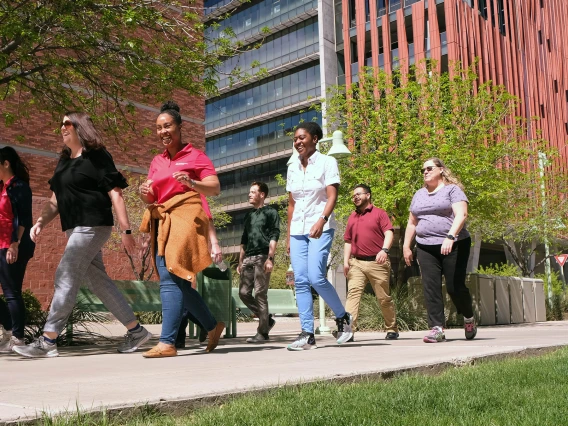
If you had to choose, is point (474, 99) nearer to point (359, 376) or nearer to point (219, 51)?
point (219, 51)

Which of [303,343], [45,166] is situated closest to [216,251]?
[303,343]

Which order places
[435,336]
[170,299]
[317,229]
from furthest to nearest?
[435,336], [317,229], [170,299]

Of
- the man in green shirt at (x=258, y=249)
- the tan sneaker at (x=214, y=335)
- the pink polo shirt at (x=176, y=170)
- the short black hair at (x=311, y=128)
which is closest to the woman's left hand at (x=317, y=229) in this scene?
the short black hair at (x=311, y=128)

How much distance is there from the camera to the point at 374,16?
45688mm

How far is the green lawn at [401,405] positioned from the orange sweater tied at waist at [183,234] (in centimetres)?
212

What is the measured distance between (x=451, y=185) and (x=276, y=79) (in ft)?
153

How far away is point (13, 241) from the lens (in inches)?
272

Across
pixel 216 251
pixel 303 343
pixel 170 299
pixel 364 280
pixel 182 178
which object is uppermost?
pixel 182 178

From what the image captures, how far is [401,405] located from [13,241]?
4840 mm

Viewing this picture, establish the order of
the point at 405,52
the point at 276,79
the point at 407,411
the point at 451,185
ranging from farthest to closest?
the point at 276,79, the point at 405,52, the point at 451,185, the point at 407,411

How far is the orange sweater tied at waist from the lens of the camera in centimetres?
571

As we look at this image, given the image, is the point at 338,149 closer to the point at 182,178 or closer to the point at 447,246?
the point at 447,246

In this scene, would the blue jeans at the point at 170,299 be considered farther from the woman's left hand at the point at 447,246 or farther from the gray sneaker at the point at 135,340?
the woman's left hand at the point at 447,246

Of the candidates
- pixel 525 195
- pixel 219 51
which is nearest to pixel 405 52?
pixel 525 195
